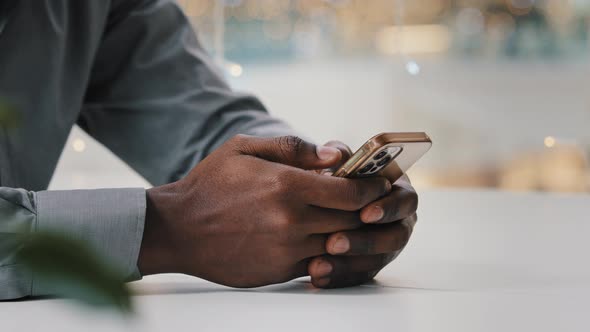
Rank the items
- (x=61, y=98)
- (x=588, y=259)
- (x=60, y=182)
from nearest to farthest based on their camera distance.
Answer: (x=588, y=259) → (x=61, y=98) → (x=60, y=182)

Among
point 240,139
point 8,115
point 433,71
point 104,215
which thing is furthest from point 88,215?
point 433,71

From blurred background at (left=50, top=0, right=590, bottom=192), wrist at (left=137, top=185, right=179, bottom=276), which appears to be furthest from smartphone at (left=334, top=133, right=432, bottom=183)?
blurred background at (left=50, top=0, right=590, bottom=192)

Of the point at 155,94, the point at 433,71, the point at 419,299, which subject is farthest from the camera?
the point at 433,71

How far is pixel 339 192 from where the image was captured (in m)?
0.52

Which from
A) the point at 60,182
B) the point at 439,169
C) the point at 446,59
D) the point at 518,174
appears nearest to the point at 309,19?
the point at 446,59

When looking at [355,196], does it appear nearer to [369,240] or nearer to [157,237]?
[369,240]

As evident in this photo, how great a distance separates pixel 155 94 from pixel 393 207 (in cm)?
46

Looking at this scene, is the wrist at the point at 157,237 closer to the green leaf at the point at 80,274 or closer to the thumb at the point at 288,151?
the thumb at the point at 288,151

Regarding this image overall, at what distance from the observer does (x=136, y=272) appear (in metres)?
0.53

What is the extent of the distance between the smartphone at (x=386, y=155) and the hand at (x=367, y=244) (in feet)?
0.06

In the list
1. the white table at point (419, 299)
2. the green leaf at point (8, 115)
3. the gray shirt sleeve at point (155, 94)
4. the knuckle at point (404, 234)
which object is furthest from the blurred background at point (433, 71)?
the green leaf at point (8, 115)

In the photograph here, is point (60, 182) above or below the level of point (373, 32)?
below

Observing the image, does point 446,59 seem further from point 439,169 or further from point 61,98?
point 61,98

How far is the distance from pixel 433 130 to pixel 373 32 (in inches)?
14.9
